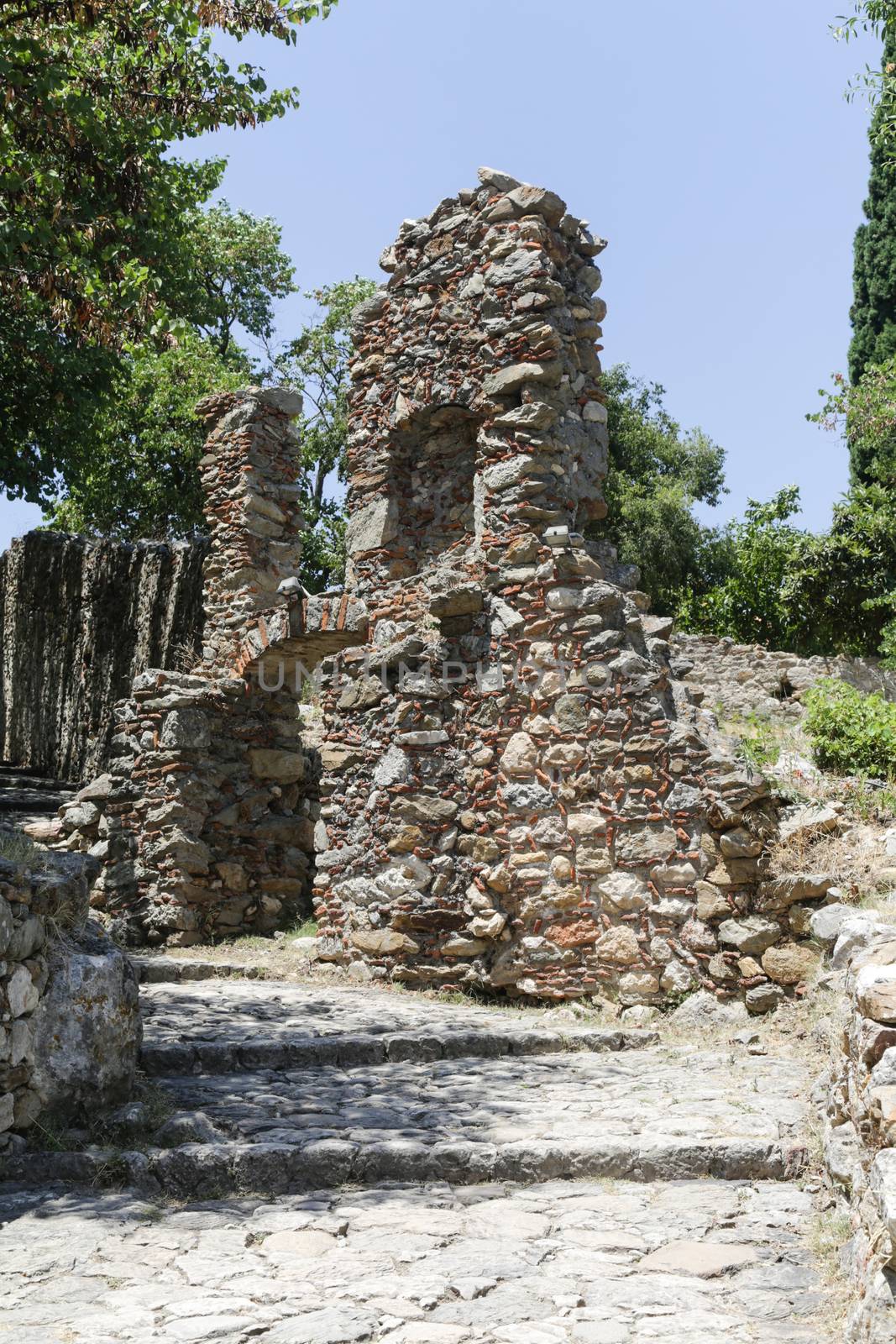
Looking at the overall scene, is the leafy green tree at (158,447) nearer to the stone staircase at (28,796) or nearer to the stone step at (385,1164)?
the stone staircase at (28,796)

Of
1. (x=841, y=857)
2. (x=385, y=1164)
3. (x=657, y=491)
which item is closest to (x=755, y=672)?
(x=657, y=491)

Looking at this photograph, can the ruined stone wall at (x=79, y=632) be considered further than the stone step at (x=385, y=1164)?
Yes

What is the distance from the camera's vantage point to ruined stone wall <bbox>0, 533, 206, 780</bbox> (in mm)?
15945

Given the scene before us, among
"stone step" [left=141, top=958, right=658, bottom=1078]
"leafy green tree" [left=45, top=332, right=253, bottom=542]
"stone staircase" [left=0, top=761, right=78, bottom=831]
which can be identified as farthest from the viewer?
"leafy green tree" [left=45, top=332, right=253, bottom=542]

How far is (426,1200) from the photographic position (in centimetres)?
433

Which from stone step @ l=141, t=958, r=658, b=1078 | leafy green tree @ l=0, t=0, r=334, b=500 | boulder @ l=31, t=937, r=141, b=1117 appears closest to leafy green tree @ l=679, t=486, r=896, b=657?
leafy green tree @ l=0, t=0, r=334, b=500

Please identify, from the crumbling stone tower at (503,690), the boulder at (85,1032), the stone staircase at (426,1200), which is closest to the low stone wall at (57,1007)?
the boulder at (85,1032)

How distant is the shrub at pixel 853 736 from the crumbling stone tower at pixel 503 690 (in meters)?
1.19

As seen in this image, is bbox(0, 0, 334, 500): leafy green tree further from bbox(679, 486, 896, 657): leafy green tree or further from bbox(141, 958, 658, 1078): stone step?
bbox(679, 486, 896, 657): leafy green tree

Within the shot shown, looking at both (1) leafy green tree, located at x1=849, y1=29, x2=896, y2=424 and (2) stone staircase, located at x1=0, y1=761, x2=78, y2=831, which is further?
(1) leafy green tree, located at x1=849, y1=29, x2=896, y2=424

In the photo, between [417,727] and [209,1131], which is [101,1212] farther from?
[417,727]

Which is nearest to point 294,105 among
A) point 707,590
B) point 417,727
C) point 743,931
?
point 417,727

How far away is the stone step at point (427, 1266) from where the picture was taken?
125 inches

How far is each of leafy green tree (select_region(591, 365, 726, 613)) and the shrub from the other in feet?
51.9
